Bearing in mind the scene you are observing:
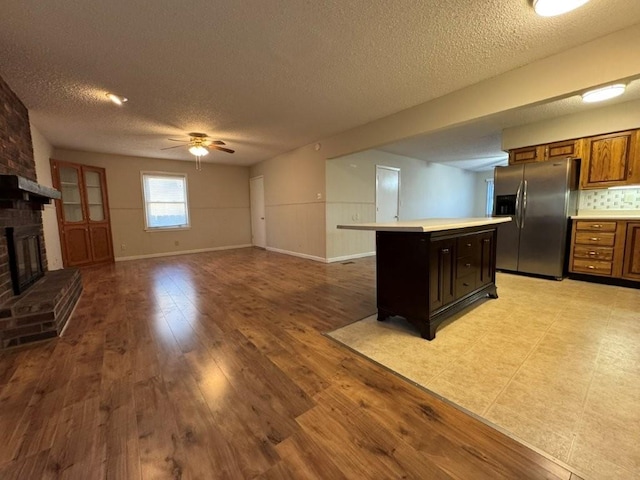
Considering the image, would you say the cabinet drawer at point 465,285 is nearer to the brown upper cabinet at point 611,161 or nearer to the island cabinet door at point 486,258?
the island cabinet door at point 486,258

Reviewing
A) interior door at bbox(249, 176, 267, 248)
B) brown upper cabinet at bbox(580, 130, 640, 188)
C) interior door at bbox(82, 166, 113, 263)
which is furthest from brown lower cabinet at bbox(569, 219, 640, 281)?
interior door at bbox(82, 166, 113, 263)

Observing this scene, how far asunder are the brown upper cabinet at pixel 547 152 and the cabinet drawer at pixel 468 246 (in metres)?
2.55

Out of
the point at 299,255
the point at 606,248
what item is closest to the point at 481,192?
the point at 606,248

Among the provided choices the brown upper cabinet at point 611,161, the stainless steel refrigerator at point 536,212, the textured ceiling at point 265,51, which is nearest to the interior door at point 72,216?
the textured ceiling at point 265,51

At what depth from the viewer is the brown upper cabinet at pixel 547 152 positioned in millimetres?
3865

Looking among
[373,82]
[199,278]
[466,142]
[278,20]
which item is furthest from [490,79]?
[199,278]

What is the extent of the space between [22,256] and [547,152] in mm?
6941

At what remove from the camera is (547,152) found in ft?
13.4

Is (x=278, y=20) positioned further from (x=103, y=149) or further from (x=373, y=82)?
(x=103, y=149)

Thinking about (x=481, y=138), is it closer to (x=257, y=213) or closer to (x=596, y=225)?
(x=596, y=225)

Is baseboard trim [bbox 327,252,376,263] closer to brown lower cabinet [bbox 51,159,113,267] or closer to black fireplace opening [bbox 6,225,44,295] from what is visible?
black fireplace opening [bbox 6,225,44,295]

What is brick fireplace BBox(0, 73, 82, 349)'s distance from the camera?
227 cm

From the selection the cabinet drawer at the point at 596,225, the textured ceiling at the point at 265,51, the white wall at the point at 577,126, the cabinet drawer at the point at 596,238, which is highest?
A: the textured ceiling at the point at 265,51

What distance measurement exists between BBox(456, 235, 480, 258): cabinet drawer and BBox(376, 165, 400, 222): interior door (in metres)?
3.73
